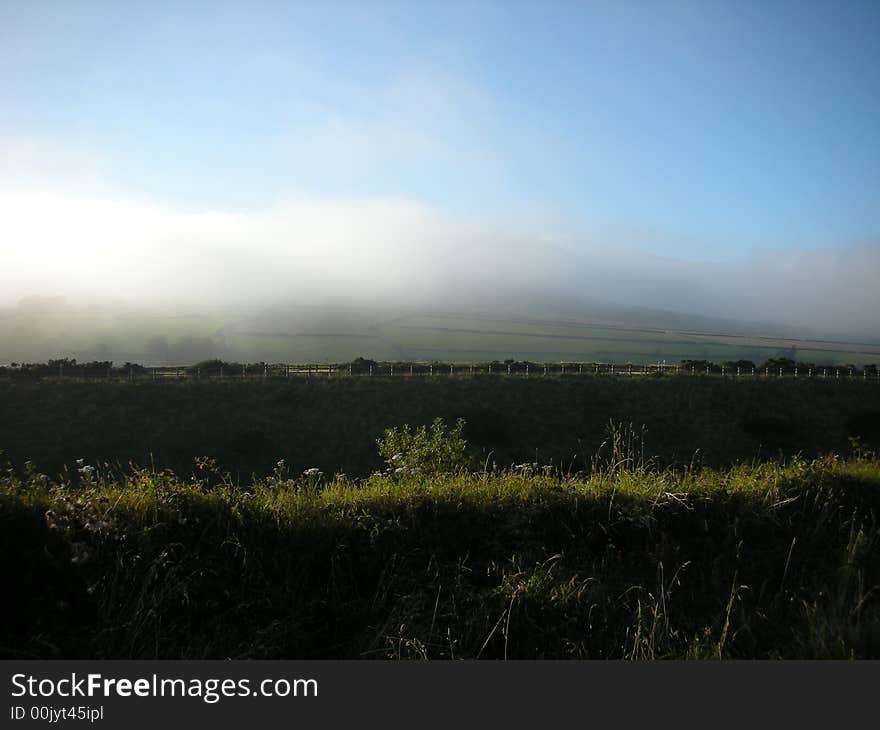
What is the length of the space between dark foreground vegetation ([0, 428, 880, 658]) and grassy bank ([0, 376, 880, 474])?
25510 mm

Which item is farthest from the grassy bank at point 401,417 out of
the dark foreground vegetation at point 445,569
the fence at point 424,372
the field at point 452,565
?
the dark foreground vegetation at point 445,569

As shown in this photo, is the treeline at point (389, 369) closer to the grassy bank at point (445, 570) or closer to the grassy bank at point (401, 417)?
the grassy bank at point (401, 417)

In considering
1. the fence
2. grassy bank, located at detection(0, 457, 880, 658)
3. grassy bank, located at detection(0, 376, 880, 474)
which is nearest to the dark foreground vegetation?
grassy bank, located at detection(0, 457, 880, 658)

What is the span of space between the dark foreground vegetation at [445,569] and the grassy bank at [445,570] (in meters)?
0.02

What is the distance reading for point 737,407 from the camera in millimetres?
43719

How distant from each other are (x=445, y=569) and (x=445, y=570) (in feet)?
0.03

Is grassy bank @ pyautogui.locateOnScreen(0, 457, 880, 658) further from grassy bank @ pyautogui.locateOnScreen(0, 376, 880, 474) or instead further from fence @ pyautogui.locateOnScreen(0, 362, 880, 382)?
fence @ pyautogui.locateOnScreen(0, 362, 880, 382)

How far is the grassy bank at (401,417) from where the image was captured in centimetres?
3328

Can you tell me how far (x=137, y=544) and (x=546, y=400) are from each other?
42223 millimetres

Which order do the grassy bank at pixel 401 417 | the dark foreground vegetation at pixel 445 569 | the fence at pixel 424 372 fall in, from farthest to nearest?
the fence at pixel 424 372
the grassy bank at pixel 401 417
the dark foreground vegetation at pixel 445 569

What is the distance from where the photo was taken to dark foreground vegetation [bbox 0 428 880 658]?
3322mm

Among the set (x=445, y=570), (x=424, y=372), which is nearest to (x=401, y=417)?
(x=424, y=372)

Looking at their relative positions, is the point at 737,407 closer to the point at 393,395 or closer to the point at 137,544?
the point at 393,395
